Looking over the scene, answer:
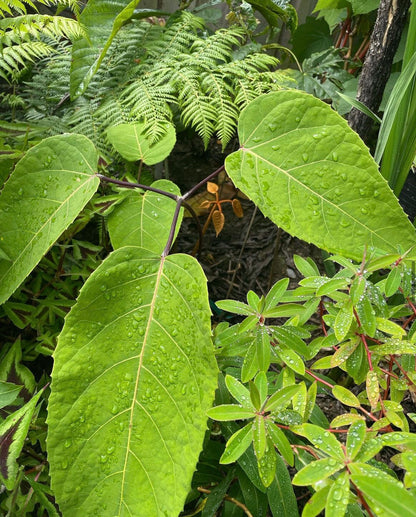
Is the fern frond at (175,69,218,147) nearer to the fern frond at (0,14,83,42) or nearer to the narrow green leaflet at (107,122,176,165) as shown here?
the narrow green leaflet at (107,122,176,165)

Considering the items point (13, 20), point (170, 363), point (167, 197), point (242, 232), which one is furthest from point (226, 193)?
point (170, 363)

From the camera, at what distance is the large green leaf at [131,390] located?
54 centimetres

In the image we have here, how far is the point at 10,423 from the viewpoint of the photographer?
2.05 ft

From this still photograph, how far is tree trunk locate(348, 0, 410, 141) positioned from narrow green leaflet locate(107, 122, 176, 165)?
1.71 ft

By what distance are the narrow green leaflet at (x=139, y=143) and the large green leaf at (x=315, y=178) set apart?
0.79 ft

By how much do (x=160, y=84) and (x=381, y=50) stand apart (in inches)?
22.7

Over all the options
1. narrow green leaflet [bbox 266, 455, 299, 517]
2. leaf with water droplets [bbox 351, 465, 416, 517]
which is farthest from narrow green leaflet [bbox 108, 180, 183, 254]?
leaf with water droplets [bbox 351, 465, 416, 517]

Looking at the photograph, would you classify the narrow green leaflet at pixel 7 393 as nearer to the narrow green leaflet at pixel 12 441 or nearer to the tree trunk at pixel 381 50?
the narrow green leaflet at pixel 12 441

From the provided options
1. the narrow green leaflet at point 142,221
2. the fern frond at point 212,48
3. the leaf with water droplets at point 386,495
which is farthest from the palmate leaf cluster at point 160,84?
the leaf with water droplets at point 386,495

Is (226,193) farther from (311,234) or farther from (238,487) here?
(238,487)

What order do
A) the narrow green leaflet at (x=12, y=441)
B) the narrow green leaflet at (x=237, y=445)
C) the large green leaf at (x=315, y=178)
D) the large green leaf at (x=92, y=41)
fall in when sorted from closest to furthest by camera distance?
the narrow green leaflet at (x=237, y=445)
the narrow green leaflet at (x=12, y=441)
the large green leaf at (x=315, y=178)
the large green leaf at (x=92, y=41)

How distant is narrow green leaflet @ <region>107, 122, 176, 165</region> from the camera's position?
3.10 ft

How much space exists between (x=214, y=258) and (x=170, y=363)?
918 mm

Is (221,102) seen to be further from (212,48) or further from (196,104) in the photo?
(212,48)
